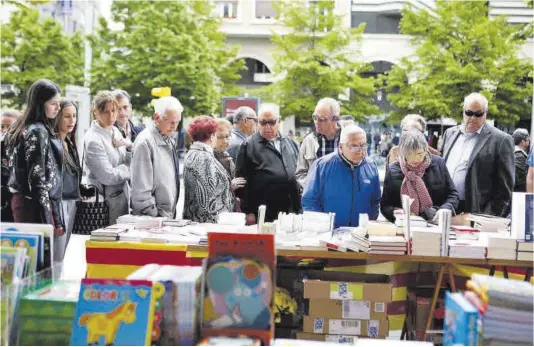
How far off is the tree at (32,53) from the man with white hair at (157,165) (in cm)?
1901

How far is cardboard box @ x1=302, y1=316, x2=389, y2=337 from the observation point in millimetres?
3934

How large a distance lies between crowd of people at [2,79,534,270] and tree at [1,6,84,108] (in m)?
Result: 18.7

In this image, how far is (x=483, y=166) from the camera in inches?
215

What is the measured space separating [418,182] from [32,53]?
829 inches

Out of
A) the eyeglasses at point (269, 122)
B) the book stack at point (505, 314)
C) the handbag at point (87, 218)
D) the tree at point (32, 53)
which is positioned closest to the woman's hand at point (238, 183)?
the eyeglasses at point (269, 122)

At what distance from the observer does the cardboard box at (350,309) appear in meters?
3.96

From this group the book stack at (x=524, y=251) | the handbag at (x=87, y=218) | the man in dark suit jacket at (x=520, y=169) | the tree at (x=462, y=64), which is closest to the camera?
the book stack at (x=524, y=251)

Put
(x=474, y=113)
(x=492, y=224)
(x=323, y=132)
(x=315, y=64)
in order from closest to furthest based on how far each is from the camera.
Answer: (x=492, y=224)
(x=474, y=113)
(x=323, y=132)
(x=315, y=64)

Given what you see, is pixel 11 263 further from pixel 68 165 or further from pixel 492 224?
pixel 492 224

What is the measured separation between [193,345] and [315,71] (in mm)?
22766

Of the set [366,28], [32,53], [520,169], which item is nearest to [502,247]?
[520,169]

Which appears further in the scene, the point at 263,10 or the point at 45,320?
the point at 263,10

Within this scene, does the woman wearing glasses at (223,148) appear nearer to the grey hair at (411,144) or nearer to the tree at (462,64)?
the grey hair at (411,144)

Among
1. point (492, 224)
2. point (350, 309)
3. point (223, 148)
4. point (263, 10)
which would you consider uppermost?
point (263, 10)
